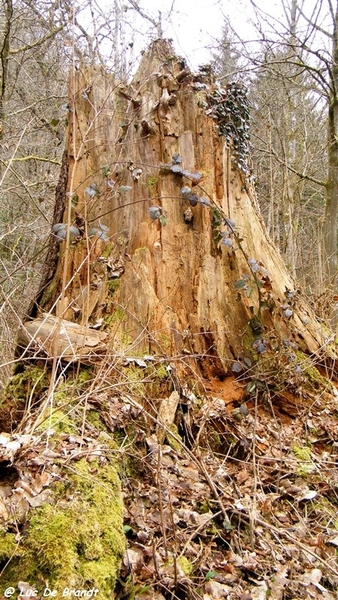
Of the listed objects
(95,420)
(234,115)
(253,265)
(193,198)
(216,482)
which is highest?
(234,115)

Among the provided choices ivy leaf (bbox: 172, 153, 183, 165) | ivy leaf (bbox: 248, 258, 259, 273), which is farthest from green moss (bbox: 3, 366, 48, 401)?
ivy leaf (bbox: 172, 153, 183, 165)

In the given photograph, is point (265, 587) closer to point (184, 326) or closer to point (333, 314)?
point (184, 326)

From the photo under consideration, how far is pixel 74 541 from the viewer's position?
66.7 inches

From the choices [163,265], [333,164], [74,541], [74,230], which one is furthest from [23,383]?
[333,164]

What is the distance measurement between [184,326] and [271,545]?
5.43 ft

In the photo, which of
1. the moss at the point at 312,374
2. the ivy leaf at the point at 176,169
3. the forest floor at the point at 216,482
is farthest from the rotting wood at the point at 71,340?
the moss at the point at 312,374

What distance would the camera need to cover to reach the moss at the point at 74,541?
5.09ft

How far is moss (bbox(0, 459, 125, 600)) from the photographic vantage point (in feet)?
5.09

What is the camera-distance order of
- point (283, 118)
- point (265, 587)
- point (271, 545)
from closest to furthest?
point (265, 587)
point (271, 545)
point (283, 118)

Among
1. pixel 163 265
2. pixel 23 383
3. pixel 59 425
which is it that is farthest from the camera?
pixel 163 265

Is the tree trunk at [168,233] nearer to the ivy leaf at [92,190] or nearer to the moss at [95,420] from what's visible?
the ivy leaf at [92,190]

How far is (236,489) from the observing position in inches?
107

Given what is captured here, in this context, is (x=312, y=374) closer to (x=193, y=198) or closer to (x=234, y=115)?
(x=193, y=198)

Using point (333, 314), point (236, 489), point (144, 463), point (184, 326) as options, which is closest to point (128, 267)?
point (184, 326)
